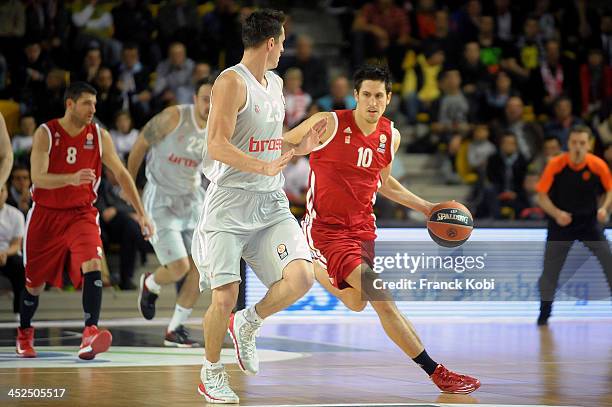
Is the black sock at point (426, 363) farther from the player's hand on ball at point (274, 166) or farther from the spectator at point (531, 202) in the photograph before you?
the spectator at point (531, 202)

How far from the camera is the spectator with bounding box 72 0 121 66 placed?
1555 centimetres

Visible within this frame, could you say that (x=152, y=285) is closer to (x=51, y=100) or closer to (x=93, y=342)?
(x=93, y=342)

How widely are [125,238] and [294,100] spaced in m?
2.94

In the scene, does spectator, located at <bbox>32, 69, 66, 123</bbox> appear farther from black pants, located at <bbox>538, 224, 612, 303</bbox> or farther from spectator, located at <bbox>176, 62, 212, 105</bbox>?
black pants, located at <bbox>538, 224, 612, 303</bbox>

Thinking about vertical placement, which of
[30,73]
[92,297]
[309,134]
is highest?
[30,73]

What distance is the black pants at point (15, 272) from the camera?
12.1 metres

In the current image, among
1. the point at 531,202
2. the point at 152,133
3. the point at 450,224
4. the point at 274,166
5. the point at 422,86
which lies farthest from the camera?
the point at 422,86

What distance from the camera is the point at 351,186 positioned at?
7773 mm

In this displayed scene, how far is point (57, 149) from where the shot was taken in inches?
346

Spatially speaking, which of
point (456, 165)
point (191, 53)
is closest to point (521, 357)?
point (456, 165)

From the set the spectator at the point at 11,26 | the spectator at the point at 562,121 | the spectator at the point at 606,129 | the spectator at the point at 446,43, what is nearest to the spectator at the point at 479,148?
the spectator at the point at 562,121

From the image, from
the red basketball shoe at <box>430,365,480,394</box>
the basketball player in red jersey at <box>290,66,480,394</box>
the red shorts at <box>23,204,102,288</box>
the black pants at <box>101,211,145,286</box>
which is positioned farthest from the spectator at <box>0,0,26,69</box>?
the red basketball shoe at <box>430,365,480,394</box>

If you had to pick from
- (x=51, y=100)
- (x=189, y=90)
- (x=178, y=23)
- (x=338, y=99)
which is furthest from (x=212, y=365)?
(x=178, y=23)

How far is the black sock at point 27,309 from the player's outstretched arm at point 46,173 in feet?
2.89
